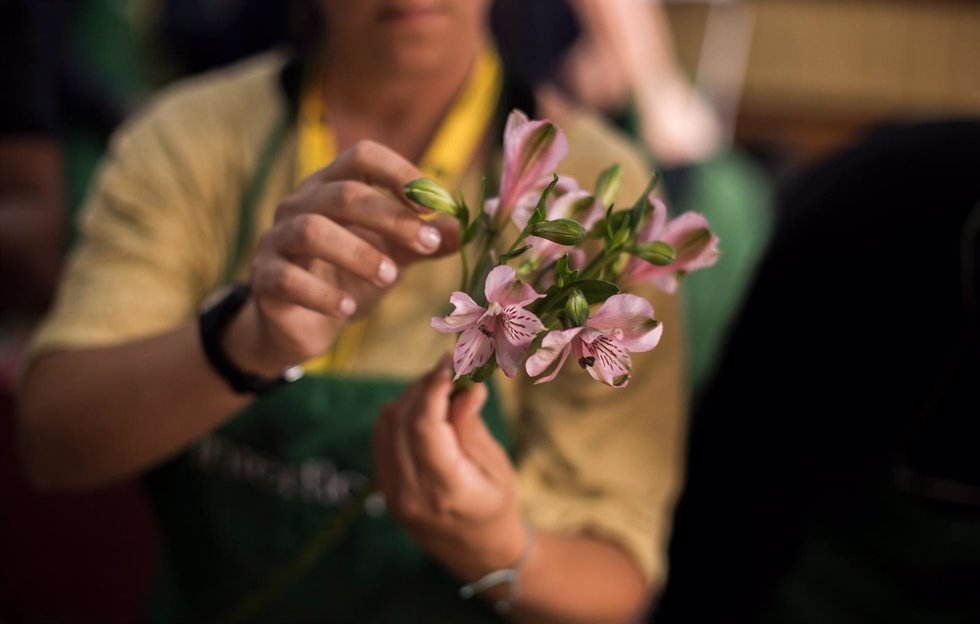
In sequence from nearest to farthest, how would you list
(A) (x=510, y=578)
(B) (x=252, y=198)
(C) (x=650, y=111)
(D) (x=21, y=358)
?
(A) (x=510, y=578) → (B) (x=252, y=198) → (D) (x=21, y=358) → (C) (x=650, y=111)

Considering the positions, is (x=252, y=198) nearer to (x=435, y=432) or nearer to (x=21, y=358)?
(x=435, y=432)

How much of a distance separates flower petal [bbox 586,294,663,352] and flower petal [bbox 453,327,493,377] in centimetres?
4

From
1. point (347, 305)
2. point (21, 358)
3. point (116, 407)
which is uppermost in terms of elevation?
point (347, 305)

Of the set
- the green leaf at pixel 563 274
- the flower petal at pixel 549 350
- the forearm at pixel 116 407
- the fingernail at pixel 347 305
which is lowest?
the forearm at pixel 116 407

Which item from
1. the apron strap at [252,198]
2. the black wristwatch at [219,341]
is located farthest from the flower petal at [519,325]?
the apron strap at [252,198]

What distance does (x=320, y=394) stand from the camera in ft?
2.28

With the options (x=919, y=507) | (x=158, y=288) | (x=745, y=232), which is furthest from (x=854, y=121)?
(x=158, y=288)

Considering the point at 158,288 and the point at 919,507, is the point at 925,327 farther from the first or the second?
the point at 158,288

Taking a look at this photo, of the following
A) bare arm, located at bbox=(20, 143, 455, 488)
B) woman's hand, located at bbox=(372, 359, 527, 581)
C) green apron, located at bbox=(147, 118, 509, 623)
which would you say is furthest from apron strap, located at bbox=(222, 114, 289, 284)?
woman's hand, located at bbox=(372, 359, 527, 581)

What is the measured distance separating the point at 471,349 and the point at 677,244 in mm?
131

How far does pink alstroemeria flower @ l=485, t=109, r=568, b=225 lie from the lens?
0.42 m

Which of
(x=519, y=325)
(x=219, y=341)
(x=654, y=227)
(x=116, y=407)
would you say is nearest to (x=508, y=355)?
(x=519, y=325)

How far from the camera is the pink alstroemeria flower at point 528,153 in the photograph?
0.42 meters

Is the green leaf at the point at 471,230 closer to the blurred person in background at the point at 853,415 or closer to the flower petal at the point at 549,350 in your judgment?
the flower petal at the point at 549,350
